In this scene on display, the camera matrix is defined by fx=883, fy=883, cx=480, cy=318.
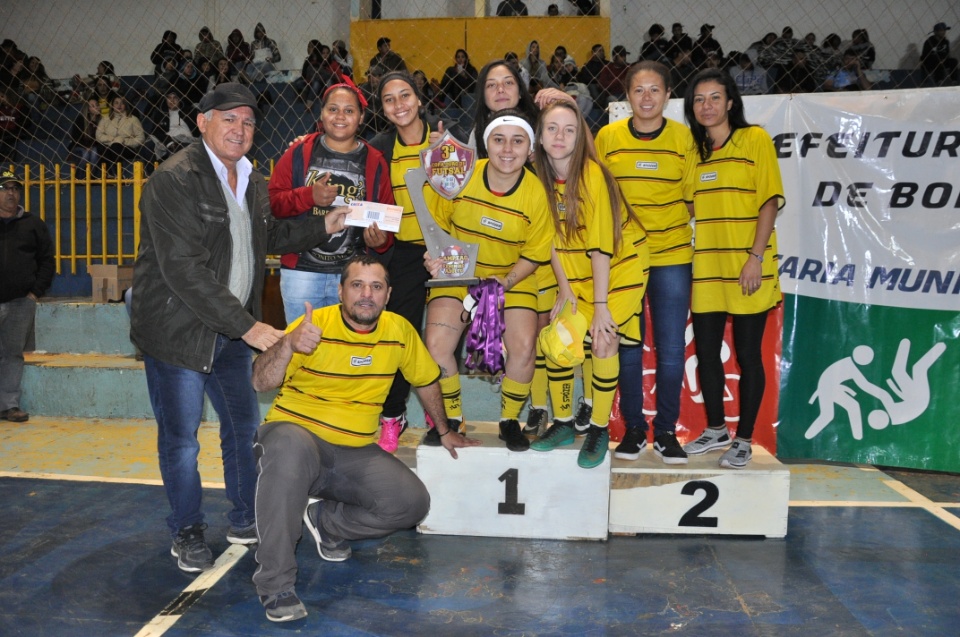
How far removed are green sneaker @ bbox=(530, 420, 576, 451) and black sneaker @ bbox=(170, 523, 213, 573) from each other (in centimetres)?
148

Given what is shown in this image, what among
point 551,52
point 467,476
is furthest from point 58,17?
point 467,476

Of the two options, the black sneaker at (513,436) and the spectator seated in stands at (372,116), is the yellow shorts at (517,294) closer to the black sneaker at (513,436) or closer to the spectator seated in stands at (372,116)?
the black sneaker at (513,436)

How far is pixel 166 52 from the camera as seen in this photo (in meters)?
11.5

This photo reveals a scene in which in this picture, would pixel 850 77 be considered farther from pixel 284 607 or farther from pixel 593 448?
pixel 284 607

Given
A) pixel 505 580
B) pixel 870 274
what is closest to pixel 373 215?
pixel 505 580

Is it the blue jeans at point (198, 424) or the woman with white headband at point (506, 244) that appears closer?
the blue jeans at point (198, 424)

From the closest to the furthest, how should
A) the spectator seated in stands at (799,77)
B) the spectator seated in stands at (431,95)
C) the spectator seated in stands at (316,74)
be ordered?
the spectator seated in stands at (431,95) < the spectator seated in stands at (799,77) < the spectator seated in stands at (316,74)

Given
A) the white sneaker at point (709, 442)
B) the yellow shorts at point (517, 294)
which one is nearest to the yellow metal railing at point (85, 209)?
the yellow shorts at point (517, 294)

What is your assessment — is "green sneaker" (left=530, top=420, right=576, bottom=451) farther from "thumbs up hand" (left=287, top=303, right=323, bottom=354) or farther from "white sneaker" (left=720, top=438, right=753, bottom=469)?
"thumbs up hand" (left=287, top=303, right=323, bottom=354)

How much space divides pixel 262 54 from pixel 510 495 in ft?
29.5

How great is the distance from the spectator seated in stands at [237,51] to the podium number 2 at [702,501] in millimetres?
8575

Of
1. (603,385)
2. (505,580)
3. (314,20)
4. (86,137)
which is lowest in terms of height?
(505,580)

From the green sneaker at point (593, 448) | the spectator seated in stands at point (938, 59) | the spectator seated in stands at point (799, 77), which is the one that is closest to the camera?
the green sneaker at point (593, 448)

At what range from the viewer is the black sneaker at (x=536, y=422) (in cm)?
433
